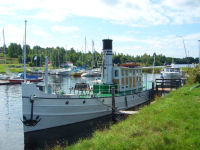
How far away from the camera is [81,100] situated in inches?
665

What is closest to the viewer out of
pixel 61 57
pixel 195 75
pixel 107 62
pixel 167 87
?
pixel 107 62

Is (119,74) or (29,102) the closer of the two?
(29,102)

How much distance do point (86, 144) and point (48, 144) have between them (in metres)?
6.14

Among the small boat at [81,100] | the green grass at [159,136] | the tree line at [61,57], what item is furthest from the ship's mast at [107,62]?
the tree line at [61,57]

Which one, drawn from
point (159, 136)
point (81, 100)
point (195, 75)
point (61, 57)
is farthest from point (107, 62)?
point (61, 57)

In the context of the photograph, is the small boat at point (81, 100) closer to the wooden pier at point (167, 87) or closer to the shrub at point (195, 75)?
the wooden pier at point (167, 87)

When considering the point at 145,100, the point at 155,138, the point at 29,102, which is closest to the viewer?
the point at 155,138

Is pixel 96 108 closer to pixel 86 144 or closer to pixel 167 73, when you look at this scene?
pixel 86 144

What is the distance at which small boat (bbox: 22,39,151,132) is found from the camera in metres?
14.9

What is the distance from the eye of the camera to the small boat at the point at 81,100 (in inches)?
588

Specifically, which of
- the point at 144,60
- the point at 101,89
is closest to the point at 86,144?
the point at 101,89

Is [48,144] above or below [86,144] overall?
below

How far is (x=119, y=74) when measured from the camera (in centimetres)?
2105

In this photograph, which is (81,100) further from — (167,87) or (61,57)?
(61,57)
